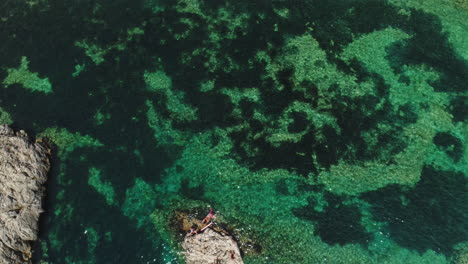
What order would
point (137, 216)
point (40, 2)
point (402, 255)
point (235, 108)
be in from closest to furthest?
point (402, 255), point (137, 216), point (235, 108), point (40, 2)

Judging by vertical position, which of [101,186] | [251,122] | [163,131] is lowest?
[101,186]

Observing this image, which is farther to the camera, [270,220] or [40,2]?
[40,2]

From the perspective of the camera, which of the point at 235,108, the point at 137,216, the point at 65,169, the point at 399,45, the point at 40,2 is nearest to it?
the point at 137,216

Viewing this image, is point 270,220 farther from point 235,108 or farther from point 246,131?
point 235,108

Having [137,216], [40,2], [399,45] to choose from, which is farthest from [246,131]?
[40,2]

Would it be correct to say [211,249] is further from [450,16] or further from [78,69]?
[450,16]

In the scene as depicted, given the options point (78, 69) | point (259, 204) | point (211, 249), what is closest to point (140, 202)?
point (211, 249)

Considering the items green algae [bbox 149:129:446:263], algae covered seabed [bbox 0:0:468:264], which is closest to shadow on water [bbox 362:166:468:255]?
algae covered seabed [bbox 0:0:468:264]
